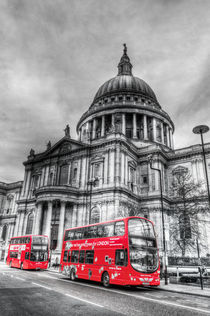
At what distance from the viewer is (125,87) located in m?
65.0

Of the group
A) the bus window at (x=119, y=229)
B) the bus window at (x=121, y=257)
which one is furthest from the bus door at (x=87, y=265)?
the bus window at (x=119, y=229)

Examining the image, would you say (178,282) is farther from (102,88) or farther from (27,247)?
(102,88)

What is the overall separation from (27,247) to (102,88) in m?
Answer: 52.1

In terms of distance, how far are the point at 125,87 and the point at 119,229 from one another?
54.0 meters

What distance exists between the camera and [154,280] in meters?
15.6

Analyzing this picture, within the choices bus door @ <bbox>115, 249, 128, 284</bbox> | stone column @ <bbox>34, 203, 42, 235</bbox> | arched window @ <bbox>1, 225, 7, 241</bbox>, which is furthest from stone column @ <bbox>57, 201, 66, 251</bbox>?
arched window @ <bbox>1, 225, 7, 241</bbox>

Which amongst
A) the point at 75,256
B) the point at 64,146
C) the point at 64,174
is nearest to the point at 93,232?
the point at 75,256

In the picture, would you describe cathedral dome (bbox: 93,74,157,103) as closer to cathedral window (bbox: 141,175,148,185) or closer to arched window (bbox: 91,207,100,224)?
cathedral window (bbox: 141,175,148,185)

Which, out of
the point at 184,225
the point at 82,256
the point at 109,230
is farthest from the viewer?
the point at 184,225

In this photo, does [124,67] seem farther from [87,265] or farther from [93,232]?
[87,265]

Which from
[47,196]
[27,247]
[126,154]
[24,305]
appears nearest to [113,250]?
[24,305]

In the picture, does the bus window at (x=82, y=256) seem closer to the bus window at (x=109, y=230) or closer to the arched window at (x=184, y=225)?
the bus window at (x=109, y=230)

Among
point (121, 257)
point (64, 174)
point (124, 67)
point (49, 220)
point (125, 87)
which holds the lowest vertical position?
point (121, 257)

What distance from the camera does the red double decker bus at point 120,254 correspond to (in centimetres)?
1534
